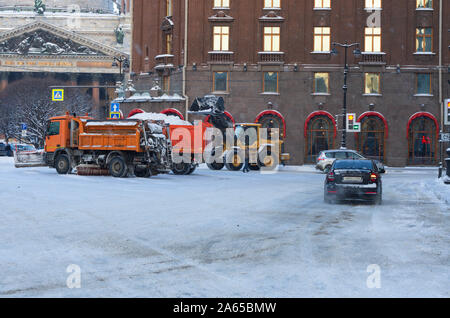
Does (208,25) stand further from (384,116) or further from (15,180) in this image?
(15,180)

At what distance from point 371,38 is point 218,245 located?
3856 cm

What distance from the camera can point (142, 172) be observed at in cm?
2764

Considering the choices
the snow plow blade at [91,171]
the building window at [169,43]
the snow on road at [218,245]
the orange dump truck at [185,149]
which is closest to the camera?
the snow on road at [218,245]

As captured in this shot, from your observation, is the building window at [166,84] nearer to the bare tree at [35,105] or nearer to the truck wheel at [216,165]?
the truck wheel at [216,165]

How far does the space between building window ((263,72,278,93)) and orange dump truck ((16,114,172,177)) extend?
59.2 ft

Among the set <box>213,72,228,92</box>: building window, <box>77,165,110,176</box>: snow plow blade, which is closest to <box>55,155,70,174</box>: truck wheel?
<box>77,165,110,176</box>: snow plow blade

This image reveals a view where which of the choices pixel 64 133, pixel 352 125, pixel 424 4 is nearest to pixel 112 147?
pixel 64 133

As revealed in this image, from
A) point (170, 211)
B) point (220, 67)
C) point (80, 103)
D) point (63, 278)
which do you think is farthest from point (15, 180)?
point (80, 103)

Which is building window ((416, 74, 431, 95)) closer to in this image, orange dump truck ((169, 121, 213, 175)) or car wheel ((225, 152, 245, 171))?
car wheel ((225, 152, 245, 171))

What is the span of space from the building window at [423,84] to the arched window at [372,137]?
145 inches

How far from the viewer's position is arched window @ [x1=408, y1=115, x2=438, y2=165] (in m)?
45.3

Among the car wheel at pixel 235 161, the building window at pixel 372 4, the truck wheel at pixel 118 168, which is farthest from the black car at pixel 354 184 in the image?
the building window at pixel 372 4

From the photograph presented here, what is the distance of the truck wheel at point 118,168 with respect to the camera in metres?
26.7

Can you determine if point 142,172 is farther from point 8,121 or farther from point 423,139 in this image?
point 8,121
